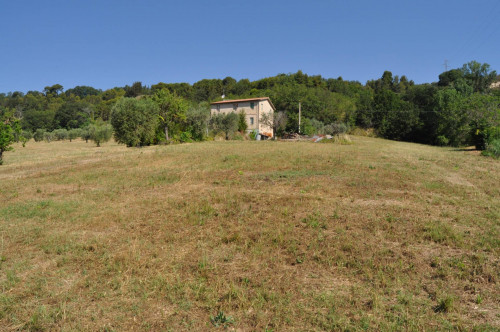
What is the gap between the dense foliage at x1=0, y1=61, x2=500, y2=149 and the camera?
3041 cm

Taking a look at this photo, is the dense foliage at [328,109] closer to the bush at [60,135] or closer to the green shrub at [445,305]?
the bush at [60,135]

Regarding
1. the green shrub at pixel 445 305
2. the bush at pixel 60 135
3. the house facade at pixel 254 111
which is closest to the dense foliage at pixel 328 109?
the bush at pixel 60 135

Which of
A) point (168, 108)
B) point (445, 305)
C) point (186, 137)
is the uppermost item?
point (168, 108)

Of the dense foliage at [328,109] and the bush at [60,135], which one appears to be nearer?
the dense foliage at [328,109]

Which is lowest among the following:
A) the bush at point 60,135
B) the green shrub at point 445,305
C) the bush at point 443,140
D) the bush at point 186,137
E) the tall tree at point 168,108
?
the green shrub at point 445,305

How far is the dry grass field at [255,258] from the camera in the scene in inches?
143

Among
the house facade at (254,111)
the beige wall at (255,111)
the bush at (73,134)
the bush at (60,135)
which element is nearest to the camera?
the house facade at (254,111)

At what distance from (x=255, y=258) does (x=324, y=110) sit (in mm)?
65480

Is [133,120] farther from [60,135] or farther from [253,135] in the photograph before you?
[60,135]

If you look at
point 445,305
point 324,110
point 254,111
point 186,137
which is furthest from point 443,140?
point 445,305

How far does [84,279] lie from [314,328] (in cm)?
357

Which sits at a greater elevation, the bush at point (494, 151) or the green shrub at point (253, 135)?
the green shrub at point (253, 135)

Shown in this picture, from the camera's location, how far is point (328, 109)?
67312 millimetres

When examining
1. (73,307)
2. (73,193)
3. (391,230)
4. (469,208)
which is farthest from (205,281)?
(73,193)
